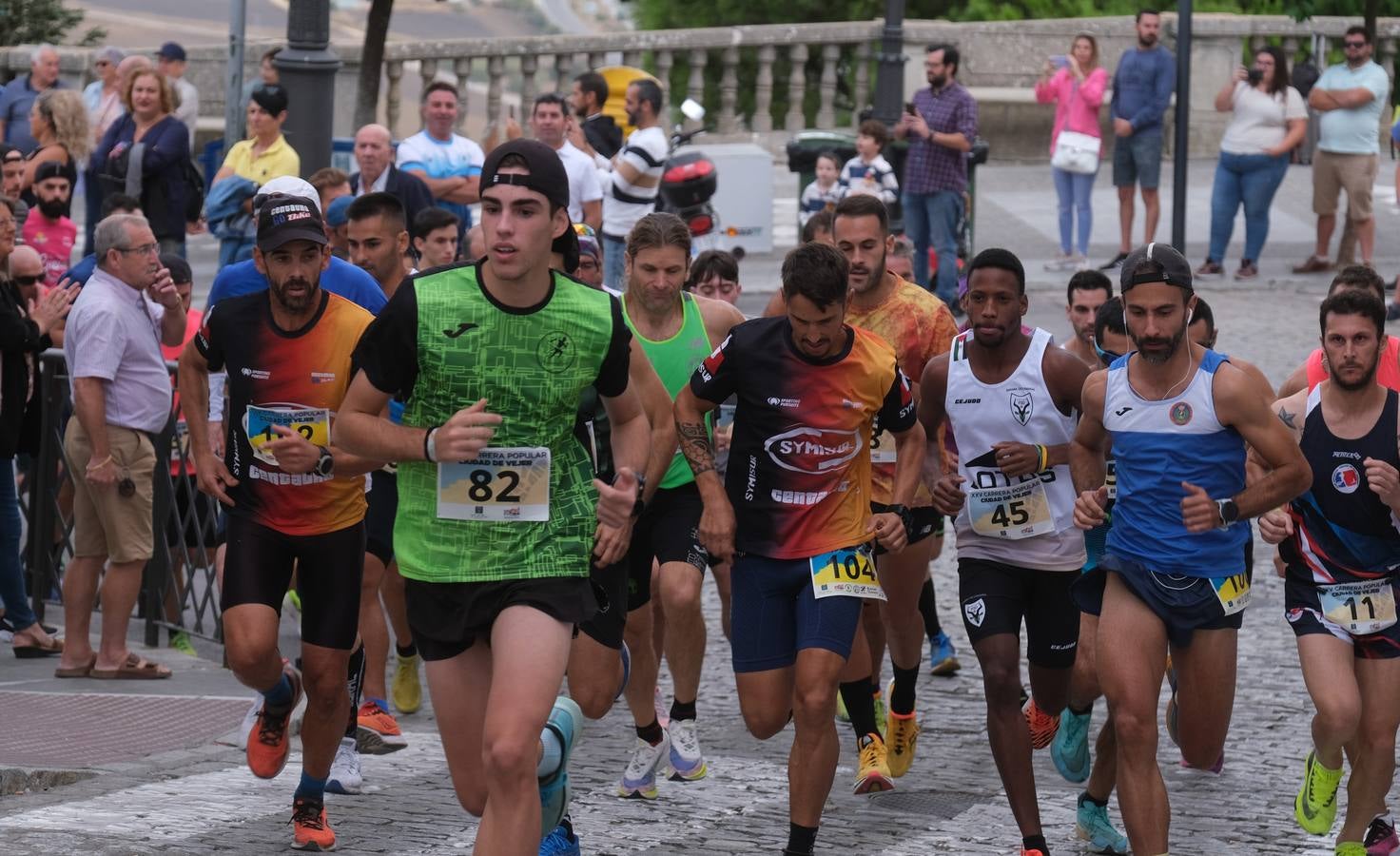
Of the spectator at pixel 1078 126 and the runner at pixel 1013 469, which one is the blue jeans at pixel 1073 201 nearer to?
the spectator at pixel 1078 126

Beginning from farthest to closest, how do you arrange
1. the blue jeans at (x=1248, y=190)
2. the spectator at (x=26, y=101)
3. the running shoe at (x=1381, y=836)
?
the blue jeans at (x=1248, y=190)
the spectator at (x=26, y=101)
the running shoe at (x=1381, y=836)

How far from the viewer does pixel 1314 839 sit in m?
7.38

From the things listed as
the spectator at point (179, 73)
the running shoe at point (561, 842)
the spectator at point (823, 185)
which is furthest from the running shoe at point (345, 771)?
the spectator at point (179, 73)

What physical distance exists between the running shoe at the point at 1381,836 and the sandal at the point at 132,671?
5.31 meters

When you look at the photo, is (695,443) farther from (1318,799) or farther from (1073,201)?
(1073,201)

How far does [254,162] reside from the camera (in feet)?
44.5

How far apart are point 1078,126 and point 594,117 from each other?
15.3 ft

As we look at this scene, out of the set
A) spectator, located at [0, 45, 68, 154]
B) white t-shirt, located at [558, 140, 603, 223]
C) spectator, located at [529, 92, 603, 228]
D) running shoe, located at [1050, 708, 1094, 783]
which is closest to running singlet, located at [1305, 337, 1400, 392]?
running shoe, located at [1050, 708, 1094, 783]

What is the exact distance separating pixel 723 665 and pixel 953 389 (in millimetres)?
3008

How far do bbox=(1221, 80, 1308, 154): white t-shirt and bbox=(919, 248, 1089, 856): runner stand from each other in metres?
11.8

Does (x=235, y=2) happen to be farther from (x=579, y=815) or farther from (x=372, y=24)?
(x=579, y=815)

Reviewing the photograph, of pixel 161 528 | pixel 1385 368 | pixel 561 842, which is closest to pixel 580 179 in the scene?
pixel 161 528

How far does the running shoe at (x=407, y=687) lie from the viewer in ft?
30.3

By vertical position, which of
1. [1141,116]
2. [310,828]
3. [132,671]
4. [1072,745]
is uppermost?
[1141,116]
